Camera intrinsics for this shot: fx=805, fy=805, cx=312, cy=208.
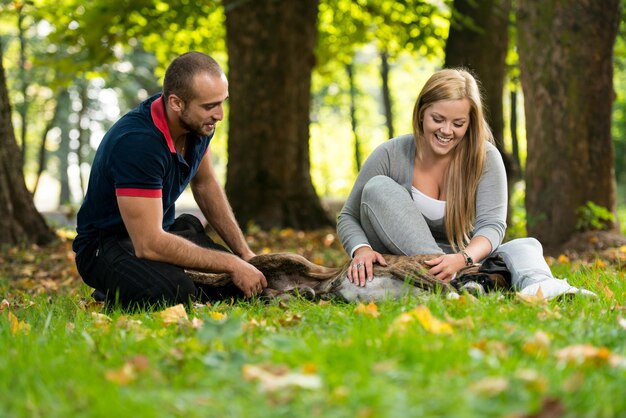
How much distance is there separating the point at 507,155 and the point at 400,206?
494 cm

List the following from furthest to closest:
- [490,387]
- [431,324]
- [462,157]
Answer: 1. [462,157]
2. [431,324]
3. [490,387]

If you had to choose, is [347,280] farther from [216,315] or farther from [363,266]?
[216,315]

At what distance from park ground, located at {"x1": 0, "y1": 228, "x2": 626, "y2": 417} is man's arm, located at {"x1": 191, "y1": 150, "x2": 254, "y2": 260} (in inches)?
53.9

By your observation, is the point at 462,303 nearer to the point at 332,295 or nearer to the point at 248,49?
the point at 332,295

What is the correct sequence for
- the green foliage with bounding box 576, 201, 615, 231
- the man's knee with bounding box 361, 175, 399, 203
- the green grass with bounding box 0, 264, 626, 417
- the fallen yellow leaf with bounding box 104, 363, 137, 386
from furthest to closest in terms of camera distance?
the green foliage with bounding box 576, 201, 615, 231 → the man's knee with bounding box 361, 175, 399, 203 → the fallen yellow leaf with bounding box 104, 363, 137, 386 → the green grass with bounding box 0, 264, 626, 417

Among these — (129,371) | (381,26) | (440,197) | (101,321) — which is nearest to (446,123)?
(440,197)

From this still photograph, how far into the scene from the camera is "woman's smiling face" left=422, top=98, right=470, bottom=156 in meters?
4.61

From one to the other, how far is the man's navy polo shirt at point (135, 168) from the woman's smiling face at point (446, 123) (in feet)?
4.51

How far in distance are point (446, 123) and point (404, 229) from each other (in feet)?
2.15

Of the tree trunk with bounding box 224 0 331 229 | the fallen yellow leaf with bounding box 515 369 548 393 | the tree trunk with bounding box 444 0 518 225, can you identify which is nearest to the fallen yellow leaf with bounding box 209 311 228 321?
the fallen yellow leaf with bounding box 515 369 548 393

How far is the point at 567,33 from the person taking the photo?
728 centimetres

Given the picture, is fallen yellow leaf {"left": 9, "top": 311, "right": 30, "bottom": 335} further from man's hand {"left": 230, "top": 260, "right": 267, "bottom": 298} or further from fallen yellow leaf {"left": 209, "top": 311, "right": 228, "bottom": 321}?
man's hand {"left": 230, "top": 260, "right": 267, "bottom": 298}

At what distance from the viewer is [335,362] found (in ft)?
8.51

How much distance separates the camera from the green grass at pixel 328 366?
2.23 metres
